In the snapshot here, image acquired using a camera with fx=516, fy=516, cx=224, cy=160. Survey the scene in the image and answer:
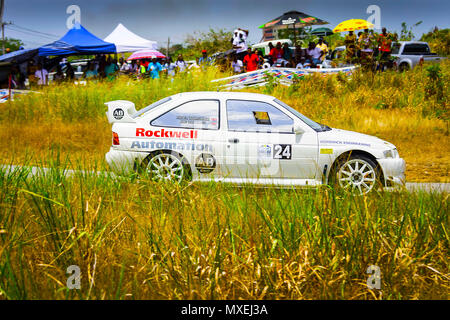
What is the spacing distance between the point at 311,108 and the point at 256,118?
303 inches

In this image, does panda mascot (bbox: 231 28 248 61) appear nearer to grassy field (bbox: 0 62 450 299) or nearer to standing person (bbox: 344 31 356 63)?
standing person (bbox: 344 31 356 63)

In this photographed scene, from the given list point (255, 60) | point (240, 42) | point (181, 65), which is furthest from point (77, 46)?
point (255, 60)

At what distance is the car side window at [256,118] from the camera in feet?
25.9

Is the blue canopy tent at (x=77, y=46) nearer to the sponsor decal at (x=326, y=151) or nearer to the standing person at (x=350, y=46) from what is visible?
the standing person at (x=350, y=46)

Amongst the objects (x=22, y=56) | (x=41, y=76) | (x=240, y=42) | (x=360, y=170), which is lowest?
(x=360, y=170)

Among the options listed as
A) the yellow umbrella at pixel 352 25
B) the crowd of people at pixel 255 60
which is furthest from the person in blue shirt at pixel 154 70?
the yellow umbrella at pixel 352 25

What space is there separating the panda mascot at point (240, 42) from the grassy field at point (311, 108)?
17.7ft

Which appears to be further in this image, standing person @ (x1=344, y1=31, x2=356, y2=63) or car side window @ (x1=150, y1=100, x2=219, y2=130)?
standing person @ (x1=344, y1=31, x2=356, y2=63)

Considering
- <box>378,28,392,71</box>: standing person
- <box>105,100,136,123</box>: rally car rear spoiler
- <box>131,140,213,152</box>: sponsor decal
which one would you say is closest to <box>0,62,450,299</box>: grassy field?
<box>131,140,213,152</box>: sponsor decal

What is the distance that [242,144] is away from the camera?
25.3 feet

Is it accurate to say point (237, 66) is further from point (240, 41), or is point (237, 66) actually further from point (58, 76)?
point (58, 76)

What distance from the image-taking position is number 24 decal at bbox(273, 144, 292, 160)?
303 inches

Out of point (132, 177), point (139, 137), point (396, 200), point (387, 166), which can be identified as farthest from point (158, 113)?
point (396, 200)

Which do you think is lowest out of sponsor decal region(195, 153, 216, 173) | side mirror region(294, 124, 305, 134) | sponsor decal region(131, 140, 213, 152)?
sponsor decal region(195, 153, 216, 173)
